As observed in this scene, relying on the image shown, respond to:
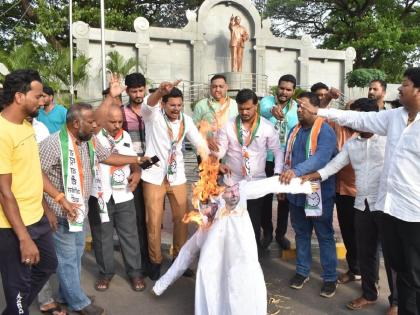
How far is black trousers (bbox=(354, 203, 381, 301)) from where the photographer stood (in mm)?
3982

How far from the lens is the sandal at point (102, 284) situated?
440 cm

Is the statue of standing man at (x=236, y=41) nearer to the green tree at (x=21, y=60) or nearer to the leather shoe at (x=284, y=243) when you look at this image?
the green tree at (x=21, y=60)

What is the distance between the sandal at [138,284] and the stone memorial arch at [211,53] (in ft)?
40.5

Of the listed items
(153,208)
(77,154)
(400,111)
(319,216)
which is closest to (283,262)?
(319,216)

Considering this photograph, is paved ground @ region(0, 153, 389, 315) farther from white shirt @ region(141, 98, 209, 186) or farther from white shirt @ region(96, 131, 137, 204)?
white shirt @ region(141, 98, 209, 186)

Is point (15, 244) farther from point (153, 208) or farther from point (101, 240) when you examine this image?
point (153, 208)

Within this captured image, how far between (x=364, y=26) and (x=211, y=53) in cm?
810

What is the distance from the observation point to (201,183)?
3.88 metres

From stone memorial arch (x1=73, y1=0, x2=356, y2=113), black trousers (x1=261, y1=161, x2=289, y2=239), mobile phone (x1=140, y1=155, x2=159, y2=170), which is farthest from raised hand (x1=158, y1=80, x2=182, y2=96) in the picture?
stone memorial arch (x1=73, y1=0, x2=356, y2=113)

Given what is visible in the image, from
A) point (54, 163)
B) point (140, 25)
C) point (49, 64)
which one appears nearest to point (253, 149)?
point (54, 163)

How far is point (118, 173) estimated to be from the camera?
14.0 feet

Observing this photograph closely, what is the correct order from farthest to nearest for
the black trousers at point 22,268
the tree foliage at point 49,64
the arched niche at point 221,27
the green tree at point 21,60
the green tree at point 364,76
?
the arched niche at point 221,27
the green tree at point 364,76
the tree foliage at point 49,64
the green tree at point 21,60
the black trousers at point 22,268

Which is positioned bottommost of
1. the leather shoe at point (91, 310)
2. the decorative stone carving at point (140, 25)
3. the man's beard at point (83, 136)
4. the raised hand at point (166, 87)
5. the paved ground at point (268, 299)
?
the paved ground at point (268, 299)

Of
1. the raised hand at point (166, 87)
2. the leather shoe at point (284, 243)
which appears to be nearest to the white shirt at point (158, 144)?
the raised hand at point (166, 87)
